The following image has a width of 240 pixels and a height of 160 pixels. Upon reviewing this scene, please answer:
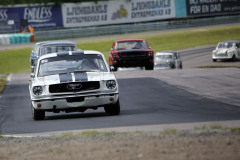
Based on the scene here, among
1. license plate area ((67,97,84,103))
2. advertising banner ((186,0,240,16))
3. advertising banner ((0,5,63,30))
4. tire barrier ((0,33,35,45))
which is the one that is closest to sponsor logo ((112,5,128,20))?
advertising banner ((0,5,63,30))

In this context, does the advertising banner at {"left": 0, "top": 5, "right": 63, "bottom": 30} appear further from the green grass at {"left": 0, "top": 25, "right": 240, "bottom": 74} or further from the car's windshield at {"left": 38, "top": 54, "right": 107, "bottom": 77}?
the car's windshield at {"left": 38, "top": 54, "right": 107, "bottom": 77}

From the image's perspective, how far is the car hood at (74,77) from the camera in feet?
37.0

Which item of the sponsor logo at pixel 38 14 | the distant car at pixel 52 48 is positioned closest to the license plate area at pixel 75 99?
the distant car at pixel 52 48

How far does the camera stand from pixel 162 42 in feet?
178

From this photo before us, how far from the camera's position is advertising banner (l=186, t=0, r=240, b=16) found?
65812 mm

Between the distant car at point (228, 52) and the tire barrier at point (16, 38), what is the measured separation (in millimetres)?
21569

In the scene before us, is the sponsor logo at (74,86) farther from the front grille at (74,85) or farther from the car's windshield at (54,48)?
the car's windshield at (54,48)

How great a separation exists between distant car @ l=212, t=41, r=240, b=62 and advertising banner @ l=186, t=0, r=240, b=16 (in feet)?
88.3

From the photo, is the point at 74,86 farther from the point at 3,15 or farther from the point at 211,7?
the point at 211,7

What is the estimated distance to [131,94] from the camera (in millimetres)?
16609

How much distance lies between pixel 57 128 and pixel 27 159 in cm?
323

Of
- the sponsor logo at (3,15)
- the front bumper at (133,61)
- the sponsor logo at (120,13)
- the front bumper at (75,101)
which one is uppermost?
the sponsor logo at (3,15)

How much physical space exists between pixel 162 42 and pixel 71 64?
1683 inches

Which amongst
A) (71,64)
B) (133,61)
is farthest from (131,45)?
(71,64)
